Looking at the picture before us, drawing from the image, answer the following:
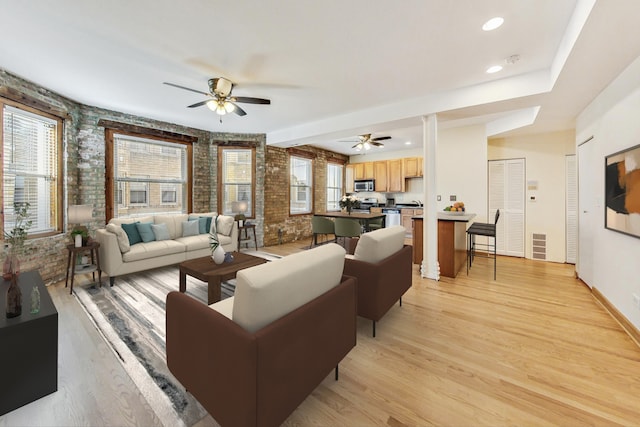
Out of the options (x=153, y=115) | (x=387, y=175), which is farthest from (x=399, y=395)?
(x=387, y=175)

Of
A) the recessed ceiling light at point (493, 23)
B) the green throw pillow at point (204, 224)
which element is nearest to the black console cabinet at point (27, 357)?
the green throw pillow at point (204, 224)

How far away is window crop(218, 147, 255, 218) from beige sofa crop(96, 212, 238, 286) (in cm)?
96

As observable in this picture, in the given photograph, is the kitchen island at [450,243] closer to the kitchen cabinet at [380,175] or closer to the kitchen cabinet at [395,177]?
the kitchen cabinet at [395,177]

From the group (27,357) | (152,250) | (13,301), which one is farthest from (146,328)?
(152,250)

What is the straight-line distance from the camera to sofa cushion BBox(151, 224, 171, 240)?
A: 13.7 ft

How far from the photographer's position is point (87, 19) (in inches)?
83.7

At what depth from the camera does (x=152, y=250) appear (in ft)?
12.5

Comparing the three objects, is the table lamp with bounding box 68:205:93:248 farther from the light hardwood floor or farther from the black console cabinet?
the black console cabinet

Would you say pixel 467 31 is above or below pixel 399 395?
above

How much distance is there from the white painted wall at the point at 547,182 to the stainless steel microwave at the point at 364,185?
3.63 m

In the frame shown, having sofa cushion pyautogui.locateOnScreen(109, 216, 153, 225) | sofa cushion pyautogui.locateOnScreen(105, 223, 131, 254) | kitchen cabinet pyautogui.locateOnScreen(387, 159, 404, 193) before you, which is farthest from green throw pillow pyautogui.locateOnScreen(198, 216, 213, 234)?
kitchen cabinet pyautogui.locateOnScreen(387, 159, 404, 193)

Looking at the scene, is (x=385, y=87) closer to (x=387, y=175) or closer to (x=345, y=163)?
(x=387, y=175)

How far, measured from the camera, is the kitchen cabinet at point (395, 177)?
293 inches

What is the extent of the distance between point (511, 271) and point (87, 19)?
599 cm
